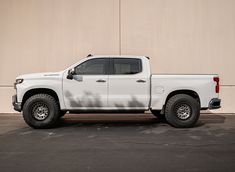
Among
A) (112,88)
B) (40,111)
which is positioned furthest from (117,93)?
(40,111)

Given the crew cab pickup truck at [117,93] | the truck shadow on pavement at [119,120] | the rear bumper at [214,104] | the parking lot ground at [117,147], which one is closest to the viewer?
the parking lot ground at [117,147]

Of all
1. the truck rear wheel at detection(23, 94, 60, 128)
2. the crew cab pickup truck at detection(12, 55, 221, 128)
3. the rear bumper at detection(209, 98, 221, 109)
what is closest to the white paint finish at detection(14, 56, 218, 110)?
the crew cab pickup truck at detection(12, 55, 221, 128)

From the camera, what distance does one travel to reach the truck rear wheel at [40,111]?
8.63 meters

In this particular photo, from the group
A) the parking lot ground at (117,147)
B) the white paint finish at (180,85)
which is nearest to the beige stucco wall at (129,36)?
the parking lot ground at (117,147)

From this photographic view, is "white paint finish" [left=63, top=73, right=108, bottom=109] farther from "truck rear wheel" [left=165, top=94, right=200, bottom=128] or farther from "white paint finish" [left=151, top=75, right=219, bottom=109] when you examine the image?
"truck rear wheel" [left=165, top=94, right=200, bottom=128]

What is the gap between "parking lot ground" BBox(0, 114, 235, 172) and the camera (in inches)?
202

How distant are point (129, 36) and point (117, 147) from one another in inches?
266

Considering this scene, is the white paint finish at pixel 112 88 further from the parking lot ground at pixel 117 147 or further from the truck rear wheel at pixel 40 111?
the parking lot ground at pixel 117 147

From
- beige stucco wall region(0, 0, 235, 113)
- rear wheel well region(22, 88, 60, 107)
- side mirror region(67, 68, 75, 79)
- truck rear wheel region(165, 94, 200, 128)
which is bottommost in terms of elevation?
truck rear wheel region(165, 94, 200, 128)

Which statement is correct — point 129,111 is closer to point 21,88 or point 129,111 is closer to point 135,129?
point 135,129

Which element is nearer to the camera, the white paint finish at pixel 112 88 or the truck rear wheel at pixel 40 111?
the truck rear wheel at pixel 40 111

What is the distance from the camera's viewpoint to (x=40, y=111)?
8.71 meters

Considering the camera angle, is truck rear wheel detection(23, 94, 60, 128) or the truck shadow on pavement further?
the truck shadow on pavement

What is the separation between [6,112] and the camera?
1245 centimetres
